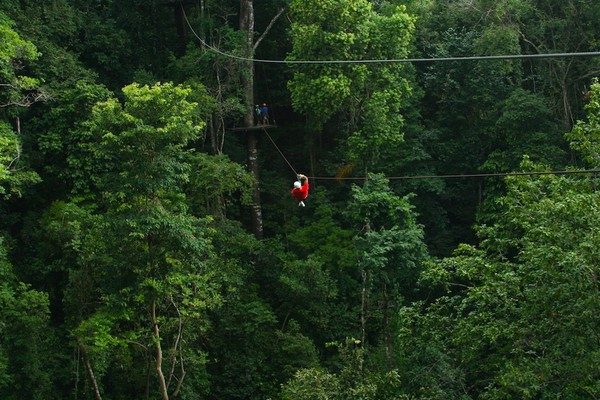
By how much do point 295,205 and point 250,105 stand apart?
3029 millimetres

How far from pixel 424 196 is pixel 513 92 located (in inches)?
138

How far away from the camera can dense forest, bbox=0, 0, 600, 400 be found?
13.9 meters

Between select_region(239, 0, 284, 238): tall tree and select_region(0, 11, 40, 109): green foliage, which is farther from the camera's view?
select_region(239, 0, 284, 238): tall tree

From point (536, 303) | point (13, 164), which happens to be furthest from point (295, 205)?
point (536, 303)

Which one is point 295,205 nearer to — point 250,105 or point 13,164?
point 250,105

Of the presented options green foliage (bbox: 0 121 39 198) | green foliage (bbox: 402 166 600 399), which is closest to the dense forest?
green foliage (bbox: 402 166 600 399)

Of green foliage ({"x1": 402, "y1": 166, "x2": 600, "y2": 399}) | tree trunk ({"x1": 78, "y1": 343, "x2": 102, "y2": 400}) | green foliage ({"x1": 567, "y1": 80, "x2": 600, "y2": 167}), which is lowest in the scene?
tree trunk ({"x1": 78, "y1": 343, "x2": 102, "y2": 400})

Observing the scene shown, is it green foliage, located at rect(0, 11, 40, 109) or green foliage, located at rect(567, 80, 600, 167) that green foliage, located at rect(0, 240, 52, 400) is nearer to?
green foliage, located at rect(0, 11, 40, 109)

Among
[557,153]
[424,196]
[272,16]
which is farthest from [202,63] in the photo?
[557,153]

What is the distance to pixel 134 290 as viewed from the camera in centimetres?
1503

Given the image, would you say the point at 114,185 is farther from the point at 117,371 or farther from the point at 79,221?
the point at 117,371

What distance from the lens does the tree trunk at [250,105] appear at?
808 inches

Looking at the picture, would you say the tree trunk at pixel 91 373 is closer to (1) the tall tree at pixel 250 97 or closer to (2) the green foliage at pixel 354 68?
(1) the tall tree at pixel 250 97

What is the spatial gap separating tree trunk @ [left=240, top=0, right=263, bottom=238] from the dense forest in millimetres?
63
